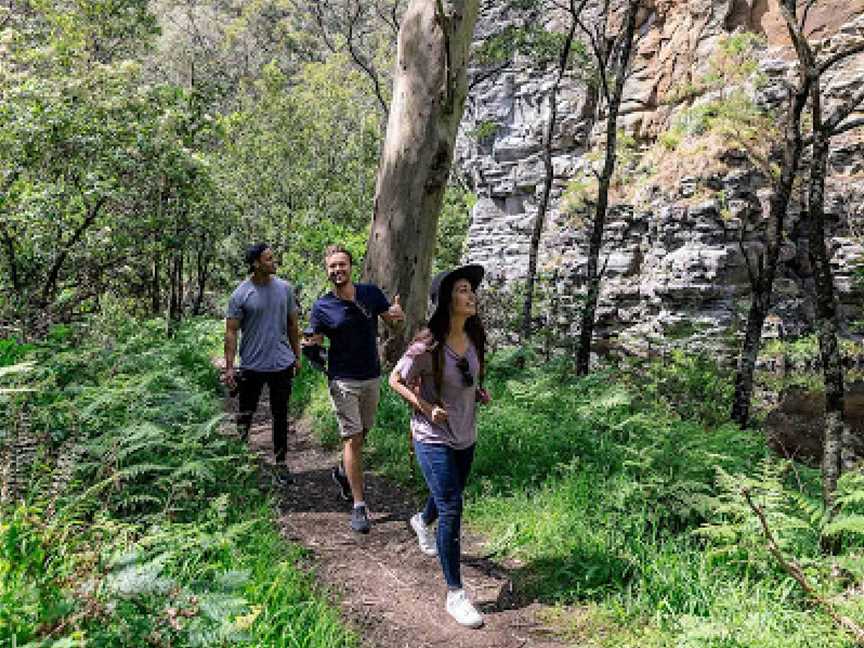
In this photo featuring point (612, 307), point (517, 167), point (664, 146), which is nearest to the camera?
point (612, 307)

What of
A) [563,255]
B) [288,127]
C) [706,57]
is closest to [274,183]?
[288,127]

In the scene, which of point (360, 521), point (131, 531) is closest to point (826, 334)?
point (360, 521)

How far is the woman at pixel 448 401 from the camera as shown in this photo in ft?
13.0

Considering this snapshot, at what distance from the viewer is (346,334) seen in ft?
17.4

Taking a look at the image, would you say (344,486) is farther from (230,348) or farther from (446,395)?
(446,395)

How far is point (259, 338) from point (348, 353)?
1194 mm

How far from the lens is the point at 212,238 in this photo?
2158cm

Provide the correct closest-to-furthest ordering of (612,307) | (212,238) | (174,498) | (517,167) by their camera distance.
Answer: (174,498) < (212,238) < (612,307) < (517,167)

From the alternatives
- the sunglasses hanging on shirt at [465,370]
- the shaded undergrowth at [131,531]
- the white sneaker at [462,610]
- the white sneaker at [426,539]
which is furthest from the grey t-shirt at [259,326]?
the white sneaker at [462,610]

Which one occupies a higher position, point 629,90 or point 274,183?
point 629,90

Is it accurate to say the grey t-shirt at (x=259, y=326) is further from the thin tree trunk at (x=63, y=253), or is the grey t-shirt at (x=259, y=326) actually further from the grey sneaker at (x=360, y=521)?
the thin tree trunk at (x=63, y=253)

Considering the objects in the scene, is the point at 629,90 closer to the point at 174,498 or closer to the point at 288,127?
the point at 288,127

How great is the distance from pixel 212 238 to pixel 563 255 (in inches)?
524

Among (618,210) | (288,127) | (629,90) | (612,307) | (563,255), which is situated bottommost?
(612,307)
